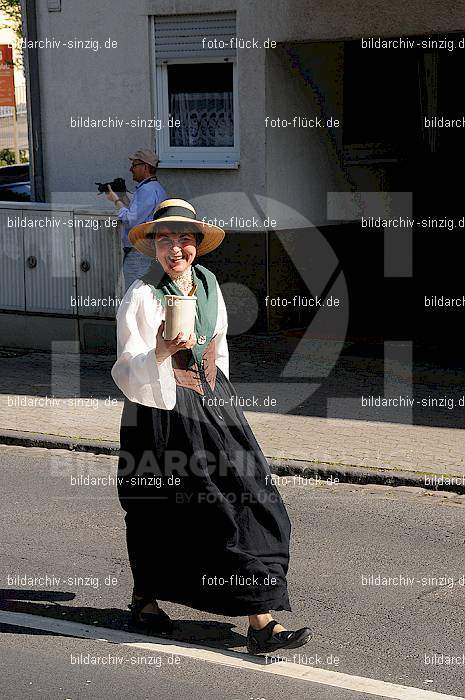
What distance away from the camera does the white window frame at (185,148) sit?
14.0 metres

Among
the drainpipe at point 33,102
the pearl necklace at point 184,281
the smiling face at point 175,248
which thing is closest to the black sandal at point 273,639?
the pearl necklace at point 184,281

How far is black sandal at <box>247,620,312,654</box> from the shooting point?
574 cm

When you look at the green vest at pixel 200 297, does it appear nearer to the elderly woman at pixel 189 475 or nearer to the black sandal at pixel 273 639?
the elderly woman at pixel 189 475

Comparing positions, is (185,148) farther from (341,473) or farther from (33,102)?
(341,473)

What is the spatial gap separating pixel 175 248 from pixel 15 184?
13095 millimetres

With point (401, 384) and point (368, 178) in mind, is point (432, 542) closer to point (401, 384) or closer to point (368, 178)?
point (401, 384)

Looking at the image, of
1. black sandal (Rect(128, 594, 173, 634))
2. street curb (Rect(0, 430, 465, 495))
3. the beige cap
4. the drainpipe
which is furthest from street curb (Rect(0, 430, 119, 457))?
the drainpipe

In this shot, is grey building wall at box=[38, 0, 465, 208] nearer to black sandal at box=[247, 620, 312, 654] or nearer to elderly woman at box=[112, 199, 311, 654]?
elderly woman at box=[112, 199, 311, 654]

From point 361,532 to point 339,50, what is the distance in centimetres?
857

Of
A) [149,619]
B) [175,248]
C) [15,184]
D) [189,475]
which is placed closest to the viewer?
[189,475]

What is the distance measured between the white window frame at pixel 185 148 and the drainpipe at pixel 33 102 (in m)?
1.59

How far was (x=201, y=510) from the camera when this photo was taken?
19.2 ft

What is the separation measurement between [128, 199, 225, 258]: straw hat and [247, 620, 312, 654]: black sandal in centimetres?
184

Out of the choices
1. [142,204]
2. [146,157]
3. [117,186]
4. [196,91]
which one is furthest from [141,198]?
[196,91]
